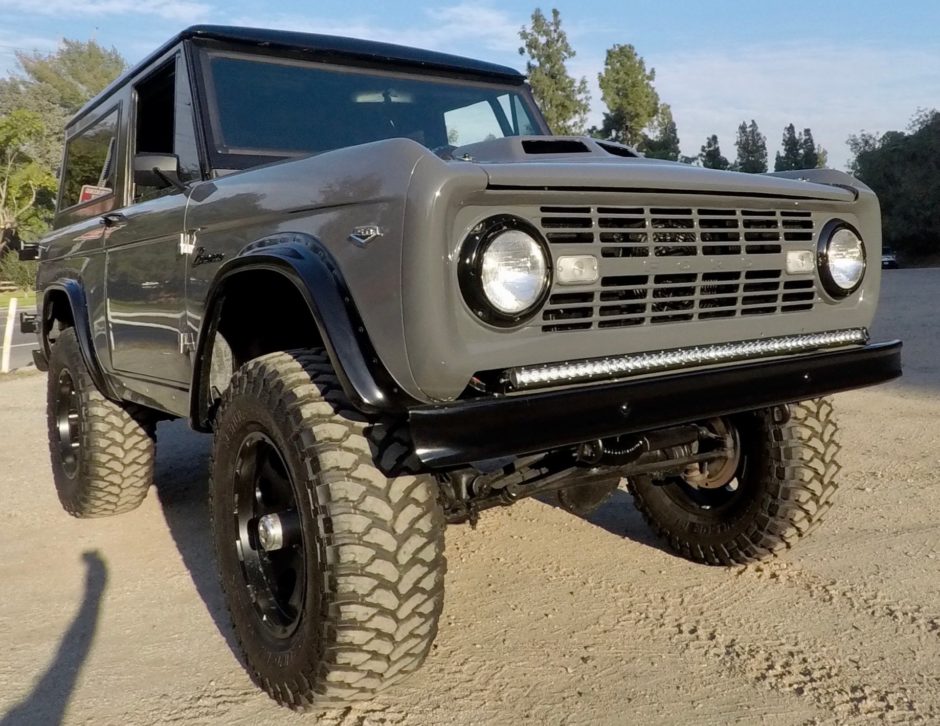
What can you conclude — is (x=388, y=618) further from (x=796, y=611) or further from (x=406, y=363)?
(x=796, y=611)

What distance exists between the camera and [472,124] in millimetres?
3771

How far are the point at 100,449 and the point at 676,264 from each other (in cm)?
308

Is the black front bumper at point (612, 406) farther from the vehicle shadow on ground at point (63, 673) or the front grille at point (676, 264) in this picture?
the vehicle shadow on ground at point (63, 673)

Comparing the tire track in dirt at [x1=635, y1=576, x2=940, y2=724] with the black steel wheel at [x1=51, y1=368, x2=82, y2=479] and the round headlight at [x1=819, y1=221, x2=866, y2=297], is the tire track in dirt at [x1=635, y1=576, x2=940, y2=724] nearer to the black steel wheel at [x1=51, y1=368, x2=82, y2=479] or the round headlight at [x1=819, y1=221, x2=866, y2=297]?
the round headlight at [x1=819, y1=221, x2=866, y2=297]

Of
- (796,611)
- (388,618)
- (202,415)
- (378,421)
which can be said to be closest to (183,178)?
(202,415)

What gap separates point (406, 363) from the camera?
1993mm

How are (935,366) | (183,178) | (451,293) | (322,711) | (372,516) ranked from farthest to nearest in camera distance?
(935,366), (183,178), (322,711), (372,516), (451,293)

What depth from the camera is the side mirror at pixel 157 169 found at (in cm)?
289

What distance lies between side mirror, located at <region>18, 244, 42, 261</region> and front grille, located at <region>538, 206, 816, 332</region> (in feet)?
13.0

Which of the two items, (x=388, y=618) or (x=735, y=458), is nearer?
(x=388, y=618)

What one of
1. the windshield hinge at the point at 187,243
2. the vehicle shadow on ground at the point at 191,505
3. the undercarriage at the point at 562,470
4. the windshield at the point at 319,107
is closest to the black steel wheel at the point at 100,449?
the vehicle shadow on ground at the point at 191,505

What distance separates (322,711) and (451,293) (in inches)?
50.2

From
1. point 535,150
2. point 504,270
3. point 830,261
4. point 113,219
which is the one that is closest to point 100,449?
point 113,219

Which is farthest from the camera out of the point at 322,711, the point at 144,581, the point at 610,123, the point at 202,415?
the point at 610,123
